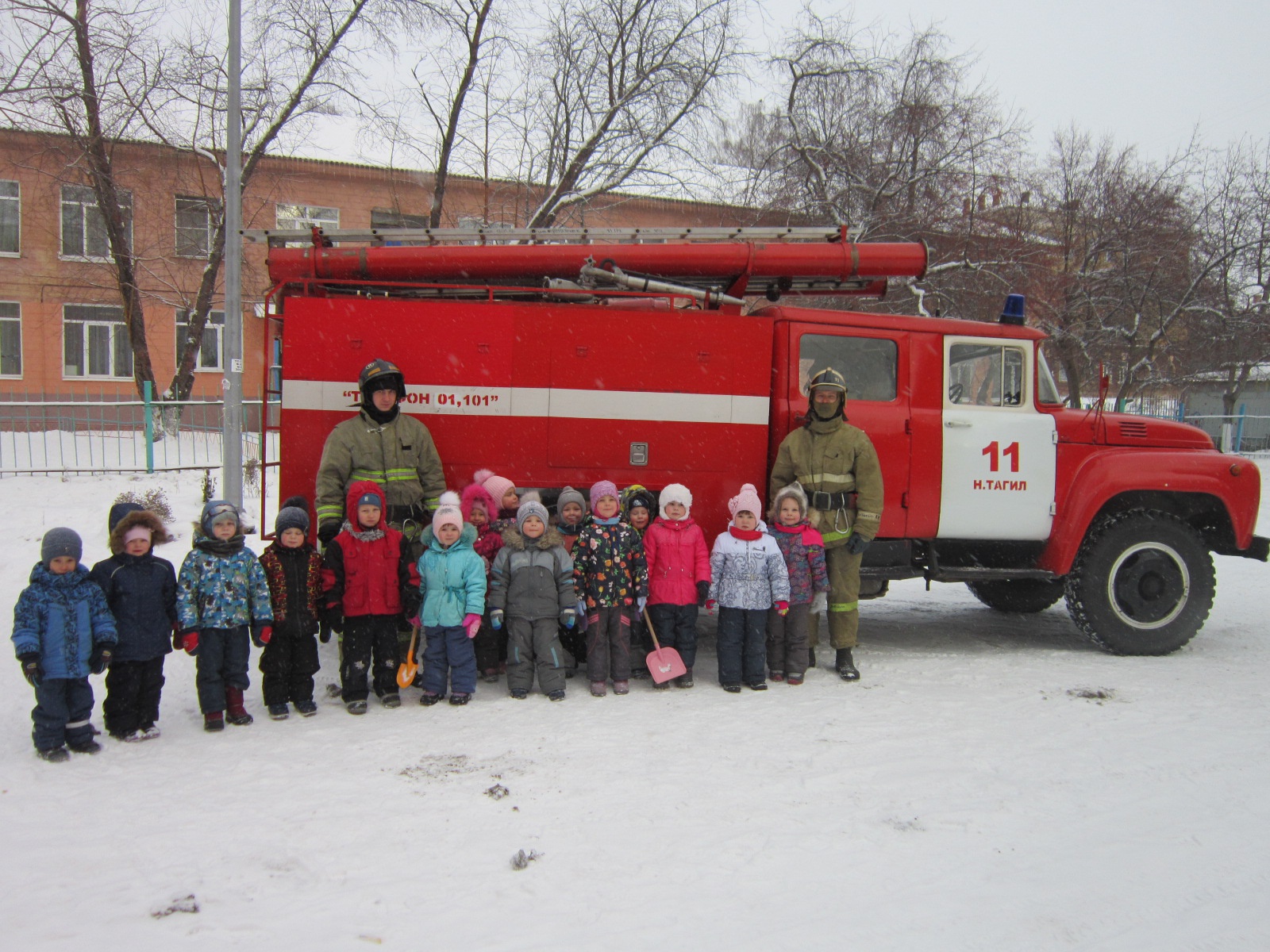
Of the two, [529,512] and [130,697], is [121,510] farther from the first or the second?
[529,512]

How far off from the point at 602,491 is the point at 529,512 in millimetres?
498

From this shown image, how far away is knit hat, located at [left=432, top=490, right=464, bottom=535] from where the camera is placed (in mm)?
5102

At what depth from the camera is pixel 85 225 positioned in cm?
2114

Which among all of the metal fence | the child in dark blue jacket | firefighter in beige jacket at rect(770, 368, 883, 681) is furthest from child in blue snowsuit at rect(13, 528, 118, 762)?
the metal fence

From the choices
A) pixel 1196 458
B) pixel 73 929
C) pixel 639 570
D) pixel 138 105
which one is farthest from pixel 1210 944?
pixel 138 105

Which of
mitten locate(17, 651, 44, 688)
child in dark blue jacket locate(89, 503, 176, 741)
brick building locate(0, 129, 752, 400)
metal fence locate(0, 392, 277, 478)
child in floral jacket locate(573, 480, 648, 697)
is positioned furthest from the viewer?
brick building locate(0, 129, 752, 400)

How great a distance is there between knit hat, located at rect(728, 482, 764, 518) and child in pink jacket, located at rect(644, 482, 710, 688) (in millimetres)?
291

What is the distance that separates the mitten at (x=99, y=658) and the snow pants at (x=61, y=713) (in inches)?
Answer: 3.0

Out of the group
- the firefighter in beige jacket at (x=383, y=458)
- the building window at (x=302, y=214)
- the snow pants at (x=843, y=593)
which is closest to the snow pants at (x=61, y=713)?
the firefighter in beige jacket at (x=383, y=458)

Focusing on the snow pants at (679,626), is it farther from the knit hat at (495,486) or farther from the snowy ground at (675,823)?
the knit hat at (495,486)

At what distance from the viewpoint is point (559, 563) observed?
211 inches

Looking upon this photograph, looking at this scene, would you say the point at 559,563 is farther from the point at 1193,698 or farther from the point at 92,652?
the point at 1193,698

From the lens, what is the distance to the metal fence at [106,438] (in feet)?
41.0

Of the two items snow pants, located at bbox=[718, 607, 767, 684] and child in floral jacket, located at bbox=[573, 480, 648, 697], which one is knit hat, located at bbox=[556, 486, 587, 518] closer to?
child in floral jacket, located at bbox=[573, 480, 648, 697]
